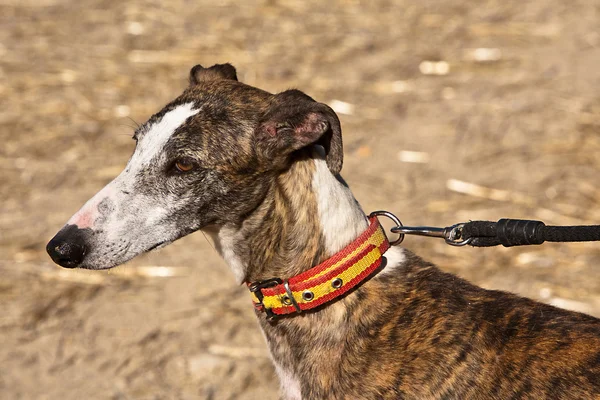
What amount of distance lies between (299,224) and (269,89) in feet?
18.0

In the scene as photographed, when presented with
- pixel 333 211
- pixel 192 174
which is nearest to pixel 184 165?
pixel 192 174

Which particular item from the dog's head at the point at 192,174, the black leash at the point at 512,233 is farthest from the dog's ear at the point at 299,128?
the black leash at the point at 512,233

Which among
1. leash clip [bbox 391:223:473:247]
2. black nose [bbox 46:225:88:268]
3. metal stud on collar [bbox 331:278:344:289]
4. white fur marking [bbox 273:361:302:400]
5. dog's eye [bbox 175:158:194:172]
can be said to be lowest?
white fur marking [bbox 273:361:302:400]

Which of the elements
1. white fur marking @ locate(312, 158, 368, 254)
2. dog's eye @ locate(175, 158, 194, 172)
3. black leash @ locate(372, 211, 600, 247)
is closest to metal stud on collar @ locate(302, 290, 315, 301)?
white fur marking @ locate(312, 158, 368, 254)

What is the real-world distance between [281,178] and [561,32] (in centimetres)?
729

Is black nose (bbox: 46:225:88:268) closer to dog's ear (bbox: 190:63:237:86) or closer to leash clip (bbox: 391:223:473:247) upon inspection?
dog's ear (bbox: 190:63:237:86)

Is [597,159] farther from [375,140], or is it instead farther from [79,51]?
[79,51]

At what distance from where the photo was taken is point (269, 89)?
891cm

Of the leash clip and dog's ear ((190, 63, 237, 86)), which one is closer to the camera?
the leash clip

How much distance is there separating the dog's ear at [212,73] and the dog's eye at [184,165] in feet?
2.21

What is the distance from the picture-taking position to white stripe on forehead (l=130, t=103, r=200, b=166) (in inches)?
145

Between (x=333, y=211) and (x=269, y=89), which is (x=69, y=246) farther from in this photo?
(x=269, y=89)

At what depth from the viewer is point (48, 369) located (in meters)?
5.35

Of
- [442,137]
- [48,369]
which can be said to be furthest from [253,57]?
[48,369]
